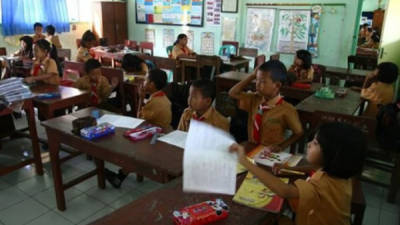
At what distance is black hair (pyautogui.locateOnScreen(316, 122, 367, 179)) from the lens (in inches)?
41.5

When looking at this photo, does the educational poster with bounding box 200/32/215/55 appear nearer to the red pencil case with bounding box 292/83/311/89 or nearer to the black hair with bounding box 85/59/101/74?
the red pencil case with bounding box 292/83/311/89

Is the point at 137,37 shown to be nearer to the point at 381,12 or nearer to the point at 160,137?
the point at 381,12

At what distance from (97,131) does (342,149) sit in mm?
1325

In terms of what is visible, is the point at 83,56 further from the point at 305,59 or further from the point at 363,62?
the point at 363,62

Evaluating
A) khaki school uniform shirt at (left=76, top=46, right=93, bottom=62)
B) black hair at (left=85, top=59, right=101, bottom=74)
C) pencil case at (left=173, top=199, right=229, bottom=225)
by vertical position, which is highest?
black hair at (left=85, top=59, right=101, bottom=74)

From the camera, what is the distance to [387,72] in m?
3.29

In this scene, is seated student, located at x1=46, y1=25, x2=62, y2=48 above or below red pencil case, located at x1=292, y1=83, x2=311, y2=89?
above

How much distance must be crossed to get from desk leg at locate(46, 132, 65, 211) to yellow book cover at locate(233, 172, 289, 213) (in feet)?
4.54

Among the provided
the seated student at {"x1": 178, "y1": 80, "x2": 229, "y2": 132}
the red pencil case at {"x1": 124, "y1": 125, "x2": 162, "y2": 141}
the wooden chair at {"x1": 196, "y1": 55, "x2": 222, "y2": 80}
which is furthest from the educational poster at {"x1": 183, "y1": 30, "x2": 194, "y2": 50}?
the red pencil case at {"x1": 124, "y1": 125, "x2": 162, "y2": 141}

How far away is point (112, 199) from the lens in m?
2.49

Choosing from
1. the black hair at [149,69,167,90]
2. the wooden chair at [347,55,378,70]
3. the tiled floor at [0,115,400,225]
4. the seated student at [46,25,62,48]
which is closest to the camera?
the tiled floor at [0,115,400,225]

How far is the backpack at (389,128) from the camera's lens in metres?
2.49

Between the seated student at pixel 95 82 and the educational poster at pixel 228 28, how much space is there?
3878 mm

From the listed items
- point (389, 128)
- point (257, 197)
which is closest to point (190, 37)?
point (389, 128)
